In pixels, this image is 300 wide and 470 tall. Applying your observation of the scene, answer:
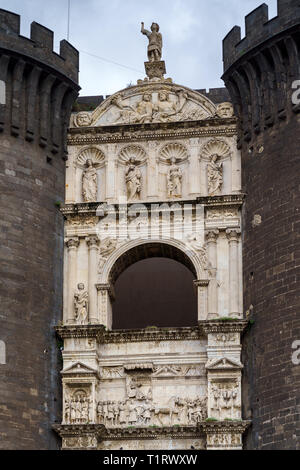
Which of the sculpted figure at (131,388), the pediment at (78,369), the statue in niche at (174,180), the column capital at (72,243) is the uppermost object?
the statue in niche at (174,180)

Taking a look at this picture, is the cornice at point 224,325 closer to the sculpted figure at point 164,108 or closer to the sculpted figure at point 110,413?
Answer: the sculpted figure at point 110,413

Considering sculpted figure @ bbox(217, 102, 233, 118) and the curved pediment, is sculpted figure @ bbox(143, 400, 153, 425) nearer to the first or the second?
the curved pediment

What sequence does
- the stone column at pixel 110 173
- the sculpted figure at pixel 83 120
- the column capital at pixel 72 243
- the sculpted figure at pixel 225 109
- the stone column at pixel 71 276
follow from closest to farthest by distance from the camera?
the stone column at pixel 71 276 < the column capital at pixel 72 243 < the stone column at pixel 110 173 < the sculpted figure at pixel 225 109 < the sculpted figure at pixel 83 120

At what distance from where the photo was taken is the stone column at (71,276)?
30516 mm

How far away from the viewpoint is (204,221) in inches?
1219

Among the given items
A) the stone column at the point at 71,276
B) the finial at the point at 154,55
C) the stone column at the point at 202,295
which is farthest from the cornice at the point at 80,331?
the finial at the point at 154,55

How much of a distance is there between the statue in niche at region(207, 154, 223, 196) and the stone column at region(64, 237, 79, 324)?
360 centimetres

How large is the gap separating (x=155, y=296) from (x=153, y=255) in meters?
7.40

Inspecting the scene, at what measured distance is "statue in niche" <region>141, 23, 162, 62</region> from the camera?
109ft

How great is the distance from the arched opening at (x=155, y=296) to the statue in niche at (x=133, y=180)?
257 inches

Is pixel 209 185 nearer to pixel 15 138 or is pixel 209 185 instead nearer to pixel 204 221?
pixel 204 221

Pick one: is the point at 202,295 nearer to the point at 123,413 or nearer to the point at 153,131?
the point at 123,413

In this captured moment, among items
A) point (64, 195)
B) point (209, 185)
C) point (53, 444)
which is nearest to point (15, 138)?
point (64, 195)

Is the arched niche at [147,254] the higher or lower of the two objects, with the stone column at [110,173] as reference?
lower
